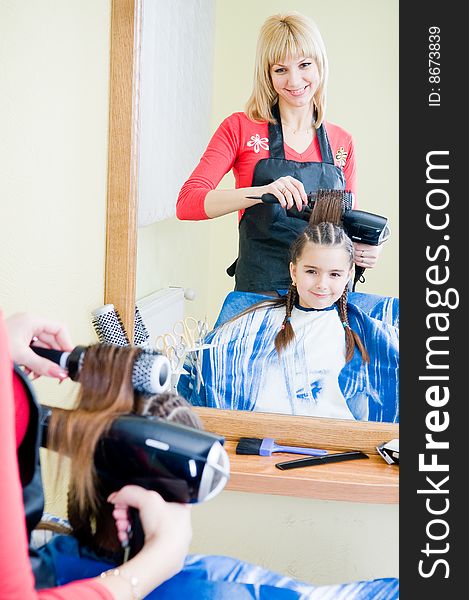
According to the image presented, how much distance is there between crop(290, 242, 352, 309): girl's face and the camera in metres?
1.44

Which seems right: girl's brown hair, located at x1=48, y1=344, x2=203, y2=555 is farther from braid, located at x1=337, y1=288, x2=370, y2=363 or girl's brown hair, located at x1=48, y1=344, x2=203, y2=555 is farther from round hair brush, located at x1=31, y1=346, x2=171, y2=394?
braid, located at x1=337, y1=288, x2=370, y2=363

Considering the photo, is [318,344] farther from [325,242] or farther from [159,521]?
[159,521]

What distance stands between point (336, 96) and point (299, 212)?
0.70ft

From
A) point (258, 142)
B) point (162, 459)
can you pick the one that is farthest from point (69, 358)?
point (258, 142)

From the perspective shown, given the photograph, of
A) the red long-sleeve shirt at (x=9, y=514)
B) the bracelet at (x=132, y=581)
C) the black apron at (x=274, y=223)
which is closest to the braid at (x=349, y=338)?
the black apron at (x=274, y=223)

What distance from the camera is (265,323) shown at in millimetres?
1482

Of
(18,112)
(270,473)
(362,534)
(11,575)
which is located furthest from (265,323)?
(11,575)

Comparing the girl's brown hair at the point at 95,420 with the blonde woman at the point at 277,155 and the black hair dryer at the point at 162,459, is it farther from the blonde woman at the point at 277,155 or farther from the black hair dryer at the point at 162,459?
the blonde woman at the point at 277,155

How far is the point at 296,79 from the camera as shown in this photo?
1.41 meters

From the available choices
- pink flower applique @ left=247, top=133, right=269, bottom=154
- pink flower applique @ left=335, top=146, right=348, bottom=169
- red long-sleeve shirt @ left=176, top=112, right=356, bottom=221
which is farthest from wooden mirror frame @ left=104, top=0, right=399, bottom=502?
pink flower applique @ left=335, top=146, right=348, bottom=169

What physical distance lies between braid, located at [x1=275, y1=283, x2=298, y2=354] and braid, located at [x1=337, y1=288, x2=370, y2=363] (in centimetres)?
9

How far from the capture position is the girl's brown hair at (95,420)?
0.88 m

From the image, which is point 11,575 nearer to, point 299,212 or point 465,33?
point 299,212

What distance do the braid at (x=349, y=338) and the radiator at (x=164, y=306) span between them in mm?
299
